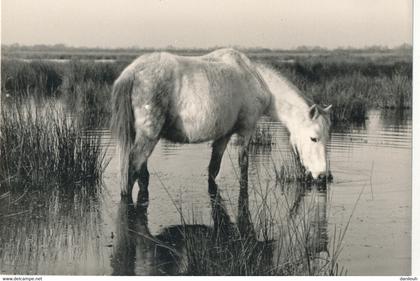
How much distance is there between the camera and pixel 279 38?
7910 mm

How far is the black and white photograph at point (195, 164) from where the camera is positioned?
191 inches

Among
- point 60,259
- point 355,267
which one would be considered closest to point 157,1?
point 60,259

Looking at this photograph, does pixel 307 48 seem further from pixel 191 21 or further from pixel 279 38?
pixel 191 21

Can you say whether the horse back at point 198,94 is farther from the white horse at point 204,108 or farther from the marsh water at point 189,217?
the marsh water at point 189,217

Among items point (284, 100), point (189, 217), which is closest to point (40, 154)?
point (189, 217)

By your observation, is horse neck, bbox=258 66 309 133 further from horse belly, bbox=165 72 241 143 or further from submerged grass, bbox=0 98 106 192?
submerged grass, bbox=0 98 106 192

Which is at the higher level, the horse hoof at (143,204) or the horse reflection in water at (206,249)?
the horse hoof at (143,204)

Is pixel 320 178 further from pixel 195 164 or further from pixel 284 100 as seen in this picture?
pixel 195 164

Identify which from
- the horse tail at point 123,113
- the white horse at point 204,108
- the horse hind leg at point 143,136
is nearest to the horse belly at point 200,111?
the white horse at point 204,108

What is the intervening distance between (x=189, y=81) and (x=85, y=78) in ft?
18.8

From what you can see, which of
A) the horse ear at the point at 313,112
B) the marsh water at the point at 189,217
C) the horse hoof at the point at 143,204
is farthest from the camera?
the horse ear at the point at 313,112

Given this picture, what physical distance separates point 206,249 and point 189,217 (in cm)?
104

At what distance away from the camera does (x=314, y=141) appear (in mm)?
6875

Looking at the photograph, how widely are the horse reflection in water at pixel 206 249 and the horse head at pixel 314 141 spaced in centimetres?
108
